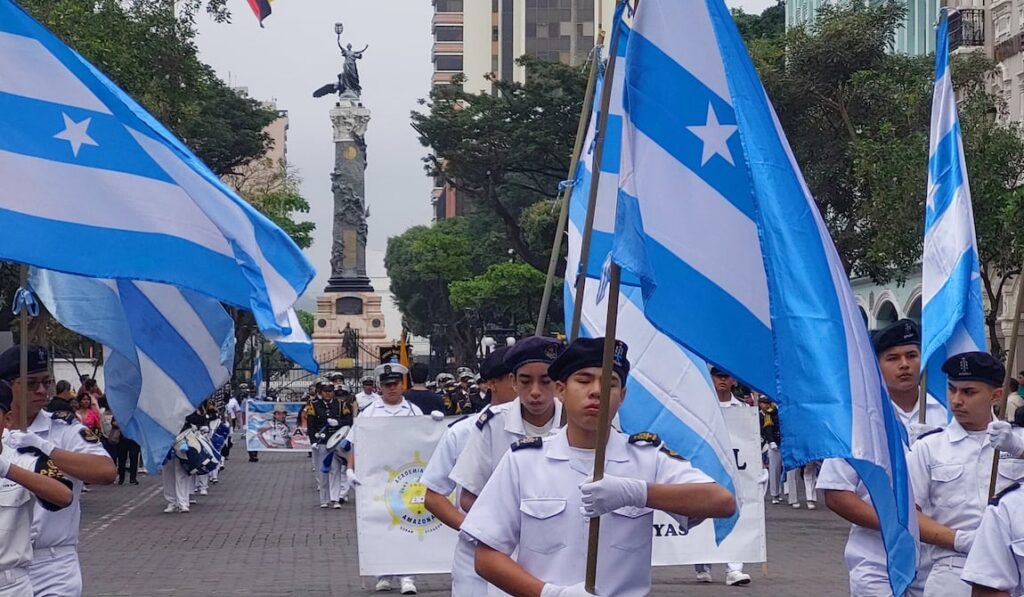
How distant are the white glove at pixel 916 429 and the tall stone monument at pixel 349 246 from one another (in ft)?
280

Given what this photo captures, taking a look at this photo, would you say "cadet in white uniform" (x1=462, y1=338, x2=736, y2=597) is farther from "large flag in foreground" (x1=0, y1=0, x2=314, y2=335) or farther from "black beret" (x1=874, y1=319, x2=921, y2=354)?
"large flag in foreground" (x1=0, y1=0, x2=314, y2=335)

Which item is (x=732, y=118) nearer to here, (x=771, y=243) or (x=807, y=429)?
(x=771, y=243)

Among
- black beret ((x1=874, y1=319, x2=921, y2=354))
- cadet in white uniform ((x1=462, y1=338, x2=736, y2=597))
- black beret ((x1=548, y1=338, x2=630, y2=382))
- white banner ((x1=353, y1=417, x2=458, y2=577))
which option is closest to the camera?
cadet in white uniform ((x1=462, y1=338, x2=736, y2=597))

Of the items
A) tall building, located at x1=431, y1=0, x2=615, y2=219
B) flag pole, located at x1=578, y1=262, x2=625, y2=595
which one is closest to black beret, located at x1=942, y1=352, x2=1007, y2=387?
flag pole, located at x1=578, y1=262, x2=625, y2=595

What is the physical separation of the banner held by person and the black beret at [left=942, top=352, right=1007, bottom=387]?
1441 inches

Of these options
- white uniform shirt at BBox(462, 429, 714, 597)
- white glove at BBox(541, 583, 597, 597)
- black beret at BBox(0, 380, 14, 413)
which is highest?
black beret at BBox(0, 380, 14, 413)

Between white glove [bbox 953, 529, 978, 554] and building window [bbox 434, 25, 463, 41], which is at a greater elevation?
building window [bbox 434, 25, 463, 41]

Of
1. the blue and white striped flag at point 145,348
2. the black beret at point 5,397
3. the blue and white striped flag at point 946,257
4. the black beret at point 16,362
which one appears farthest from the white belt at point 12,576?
the blue and white striped flag at point 946,257

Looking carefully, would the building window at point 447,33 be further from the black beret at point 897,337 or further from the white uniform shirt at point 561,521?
the white uniform shirt at point 561,521

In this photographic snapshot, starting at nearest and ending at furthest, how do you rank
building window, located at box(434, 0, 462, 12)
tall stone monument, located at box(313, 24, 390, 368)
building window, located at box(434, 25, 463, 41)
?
1. tall stone monument, located at box(313, 24, 390, 368)
2. building window, located at box(434, 0, 462, 12)
3. building window, located at box(434, 25, 463, 41)

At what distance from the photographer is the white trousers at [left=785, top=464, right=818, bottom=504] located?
25.2 meters

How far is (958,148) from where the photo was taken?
34.4ft

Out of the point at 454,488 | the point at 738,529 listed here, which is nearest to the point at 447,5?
the point at 738,529

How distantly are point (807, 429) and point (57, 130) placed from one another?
12.8ft
